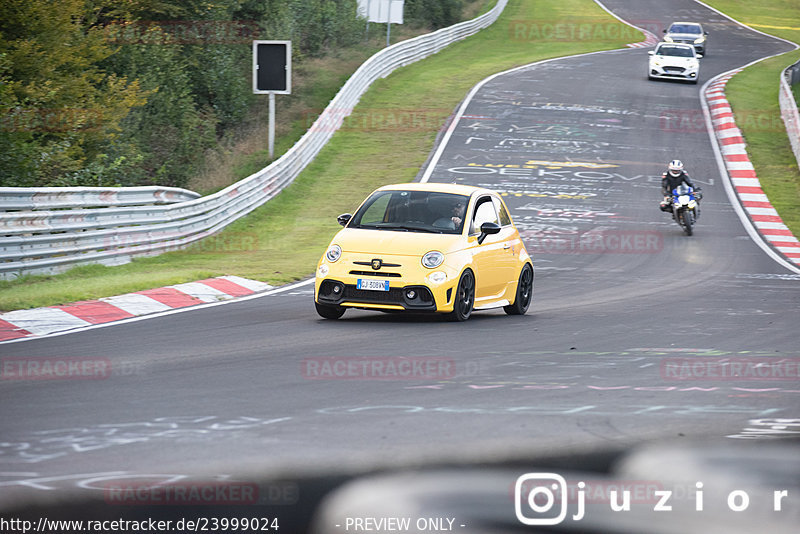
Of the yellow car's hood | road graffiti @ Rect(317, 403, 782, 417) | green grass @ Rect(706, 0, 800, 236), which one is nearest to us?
road graffiti @ Rect(317, 403, 782, 417)

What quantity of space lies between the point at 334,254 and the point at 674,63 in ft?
124

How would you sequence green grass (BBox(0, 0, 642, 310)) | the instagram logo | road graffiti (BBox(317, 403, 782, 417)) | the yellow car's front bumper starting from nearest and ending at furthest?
the instagram logo
road graffiti (BBox(317, 403, 782, 417))
the yellow car's front bumper
green grass (BBox(0, 0, 642, 310))

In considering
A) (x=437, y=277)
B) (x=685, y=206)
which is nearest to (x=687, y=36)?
(x=685, y=206)

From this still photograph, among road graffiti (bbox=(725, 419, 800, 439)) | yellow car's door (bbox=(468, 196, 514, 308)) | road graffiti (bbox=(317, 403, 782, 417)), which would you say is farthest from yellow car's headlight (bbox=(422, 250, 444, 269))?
road graffiti (bbox=(725, 419, 800, 439))

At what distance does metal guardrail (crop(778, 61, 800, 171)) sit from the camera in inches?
1391

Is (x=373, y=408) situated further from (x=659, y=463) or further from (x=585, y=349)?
(x=585, y=349)

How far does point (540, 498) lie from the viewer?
5.09m

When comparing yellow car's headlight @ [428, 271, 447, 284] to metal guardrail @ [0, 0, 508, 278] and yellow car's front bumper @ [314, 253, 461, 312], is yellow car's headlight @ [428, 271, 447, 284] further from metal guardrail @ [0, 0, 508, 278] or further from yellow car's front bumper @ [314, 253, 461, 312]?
metal guardrail @ [0, 0, 508, 278]

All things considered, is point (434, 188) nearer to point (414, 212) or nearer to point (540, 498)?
point (414, 212)

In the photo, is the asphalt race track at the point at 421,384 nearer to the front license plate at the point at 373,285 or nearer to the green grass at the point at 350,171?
the front license plate at the point at 373,285

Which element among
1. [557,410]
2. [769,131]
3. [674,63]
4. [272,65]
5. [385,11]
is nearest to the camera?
[557,410]

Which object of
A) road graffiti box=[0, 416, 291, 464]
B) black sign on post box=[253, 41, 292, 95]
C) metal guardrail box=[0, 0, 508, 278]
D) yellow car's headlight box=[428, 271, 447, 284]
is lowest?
metal guardrail box=[0, 0, 508, 278]

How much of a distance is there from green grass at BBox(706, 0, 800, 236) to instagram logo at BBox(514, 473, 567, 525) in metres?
21.5

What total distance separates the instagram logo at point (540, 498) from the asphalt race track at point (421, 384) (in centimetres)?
10
